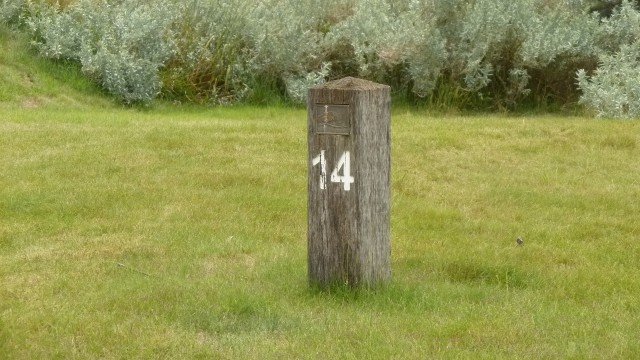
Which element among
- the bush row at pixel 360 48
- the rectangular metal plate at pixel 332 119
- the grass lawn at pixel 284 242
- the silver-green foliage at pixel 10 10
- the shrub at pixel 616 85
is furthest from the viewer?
the silver-green foliage at pixel 10 10

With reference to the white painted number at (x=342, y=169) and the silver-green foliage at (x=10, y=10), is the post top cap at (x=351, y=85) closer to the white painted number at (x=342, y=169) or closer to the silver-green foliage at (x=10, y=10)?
the white painted number at (x=342, y=169)

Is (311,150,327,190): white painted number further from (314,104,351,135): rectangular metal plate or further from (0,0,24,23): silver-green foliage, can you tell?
(0,0,24,23): silver-green foliage

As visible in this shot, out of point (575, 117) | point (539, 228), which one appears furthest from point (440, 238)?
point (575, 117)

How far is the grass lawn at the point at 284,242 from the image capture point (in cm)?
602

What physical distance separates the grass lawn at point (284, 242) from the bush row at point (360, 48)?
1.51 metres

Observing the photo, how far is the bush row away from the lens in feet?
47.6

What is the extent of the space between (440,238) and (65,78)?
7619 millimetres

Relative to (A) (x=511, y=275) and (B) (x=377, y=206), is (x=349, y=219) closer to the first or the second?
(B) (x=377, y=206)

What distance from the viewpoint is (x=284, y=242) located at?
8281 mm

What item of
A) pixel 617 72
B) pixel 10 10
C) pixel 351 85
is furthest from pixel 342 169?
pixel 10 10

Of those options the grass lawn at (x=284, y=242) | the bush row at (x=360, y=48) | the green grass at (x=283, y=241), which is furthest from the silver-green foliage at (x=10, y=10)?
the grass lawn at (x=284, y=242)

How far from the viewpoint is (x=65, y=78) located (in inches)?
576

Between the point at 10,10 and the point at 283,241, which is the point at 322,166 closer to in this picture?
the point at 283,241

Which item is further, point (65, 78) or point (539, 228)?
point (65, 78)
